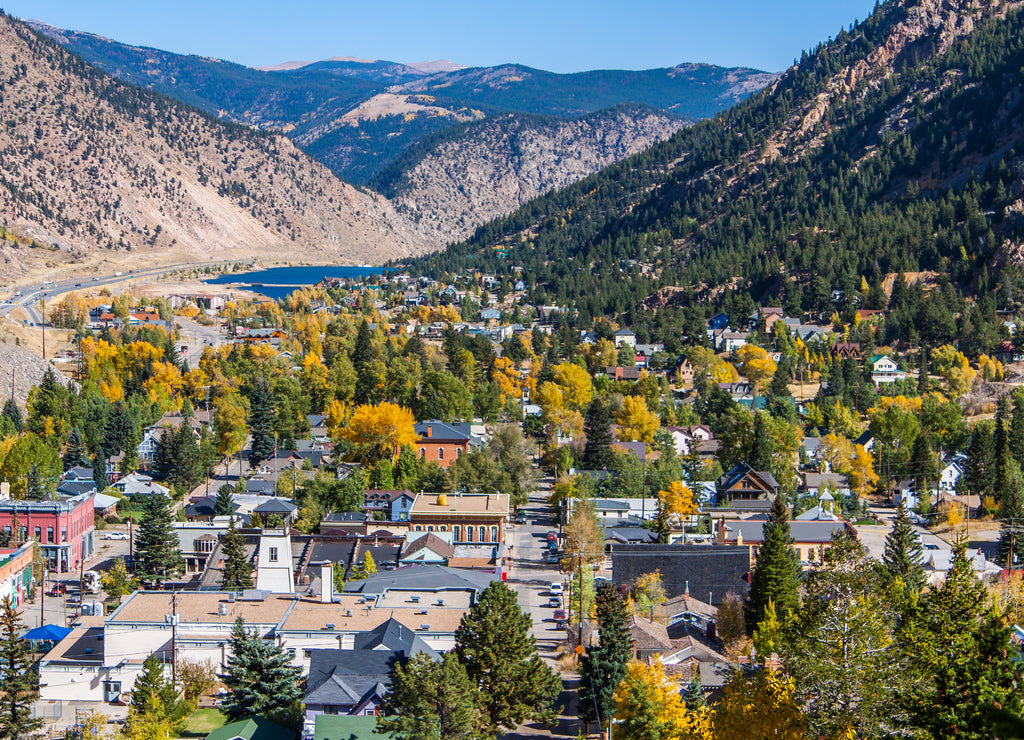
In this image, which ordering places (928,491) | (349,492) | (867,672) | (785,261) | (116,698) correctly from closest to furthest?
(867,672) < (116,698) < (349,492) < (928,491) < (785,261)

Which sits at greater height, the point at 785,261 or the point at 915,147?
the point at 915,147

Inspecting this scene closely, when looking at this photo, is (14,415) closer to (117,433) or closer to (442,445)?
(117,433)

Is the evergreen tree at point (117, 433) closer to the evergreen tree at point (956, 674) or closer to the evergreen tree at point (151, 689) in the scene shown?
the evergreen tree at point (151, 689)

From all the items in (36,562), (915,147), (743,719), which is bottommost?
(36,562)

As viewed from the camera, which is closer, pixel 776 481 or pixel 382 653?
pixel 382 653

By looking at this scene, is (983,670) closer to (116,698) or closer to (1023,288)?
(116,698)

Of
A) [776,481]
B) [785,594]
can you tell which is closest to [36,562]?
[785,594]

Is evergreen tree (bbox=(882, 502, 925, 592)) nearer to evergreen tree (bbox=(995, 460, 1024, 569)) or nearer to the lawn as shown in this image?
evergreen tree (bbox=(995, 460, 1024, 569))
